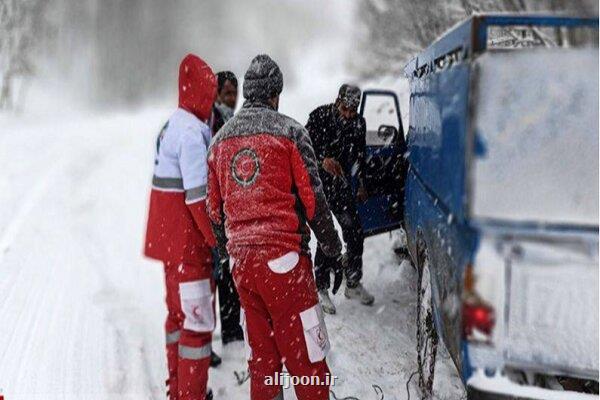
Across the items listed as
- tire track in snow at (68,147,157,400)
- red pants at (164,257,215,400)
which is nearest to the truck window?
red pants at (164,257,215,400)

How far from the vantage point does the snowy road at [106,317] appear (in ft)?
13.9

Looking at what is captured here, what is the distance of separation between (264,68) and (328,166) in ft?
6.06

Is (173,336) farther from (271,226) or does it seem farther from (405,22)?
(405,22)

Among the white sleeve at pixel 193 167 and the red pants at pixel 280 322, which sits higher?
the white sleeve at pixel 193 167

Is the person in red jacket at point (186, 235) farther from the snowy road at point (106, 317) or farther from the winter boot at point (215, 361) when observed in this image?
the winter boot at point (215, 361)

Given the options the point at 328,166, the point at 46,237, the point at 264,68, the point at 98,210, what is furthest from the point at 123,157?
the point at 264,68

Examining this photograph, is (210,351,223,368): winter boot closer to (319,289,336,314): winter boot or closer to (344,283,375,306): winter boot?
(319,289,336,314): winter boot

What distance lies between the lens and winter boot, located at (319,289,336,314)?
5.25 metres

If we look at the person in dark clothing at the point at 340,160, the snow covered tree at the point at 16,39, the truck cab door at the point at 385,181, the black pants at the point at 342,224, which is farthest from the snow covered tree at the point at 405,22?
the snow covered tree at the point at 16,39

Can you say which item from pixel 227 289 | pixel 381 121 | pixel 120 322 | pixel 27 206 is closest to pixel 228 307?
pixel 227 289

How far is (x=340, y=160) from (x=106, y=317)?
252 centimetres

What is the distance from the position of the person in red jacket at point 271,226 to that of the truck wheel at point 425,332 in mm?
795

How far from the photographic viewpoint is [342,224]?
17.1 feet

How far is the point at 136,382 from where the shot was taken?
4.29 metres
